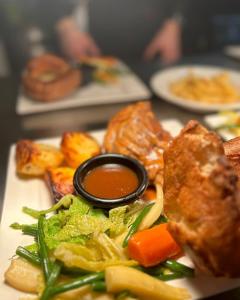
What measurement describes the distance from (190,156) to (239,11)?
4654 millimetres

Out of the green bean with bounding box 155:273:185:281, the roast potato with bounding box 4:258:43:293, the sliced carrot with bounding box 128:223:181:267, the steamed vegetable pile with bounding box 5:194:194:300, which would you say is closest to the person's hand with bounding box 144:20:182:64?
the steamed vegetable pile with bounding box 5:194:194:300

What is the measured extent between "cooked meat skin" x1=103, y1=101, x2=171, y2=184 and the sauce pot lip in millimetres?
133

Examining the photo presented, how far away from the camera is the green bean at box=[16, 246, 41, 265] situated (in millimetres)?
1833

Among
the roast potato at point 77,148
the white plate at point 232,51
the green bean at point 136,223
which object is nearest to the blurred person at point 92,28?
the white plate at point 232,51

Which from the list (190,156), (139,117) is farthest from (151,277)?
(139,117)

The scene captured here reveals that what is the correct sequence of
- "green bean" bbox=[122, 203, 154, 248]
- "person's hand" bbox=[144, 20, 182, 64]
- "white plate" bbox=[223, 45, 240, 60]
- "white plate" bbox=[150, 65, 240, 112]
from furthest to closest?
"person's hand" bbox=[144, 20, 182, 64], "white plate" bbox=[223, 45, 240, 60], "white plate" bbox=[150, 65, 240, 112], "green bean" bbox=[122, 203, 154, 248]

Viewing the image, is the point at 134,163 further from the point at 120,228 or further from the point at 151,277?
the point at 151,277

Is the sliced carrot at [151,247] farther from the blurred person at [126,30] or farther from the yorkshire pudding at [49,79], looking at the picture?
the blurred person at [126,30]

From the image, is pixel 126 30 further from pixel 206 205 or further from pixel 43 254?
pixel 206 205

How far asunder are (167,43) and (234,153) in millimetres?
3872

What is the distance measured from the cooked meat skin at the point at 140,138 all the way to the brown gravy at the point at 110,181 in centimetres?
18

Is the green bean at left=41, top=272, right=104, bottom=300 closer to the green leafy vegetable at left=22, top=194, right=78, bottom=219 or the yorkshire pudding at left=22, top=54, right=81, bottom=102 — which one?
the green leafy vegetable at left=22, top=194, right=78, bottom=219

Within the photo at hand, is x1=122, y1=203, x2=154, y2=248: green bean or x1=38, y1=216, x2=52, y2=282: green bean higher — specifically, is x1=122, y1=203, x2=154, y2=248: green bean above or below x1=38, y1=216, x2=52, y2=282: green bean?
below

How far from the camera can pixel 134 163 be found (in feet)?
7.63
